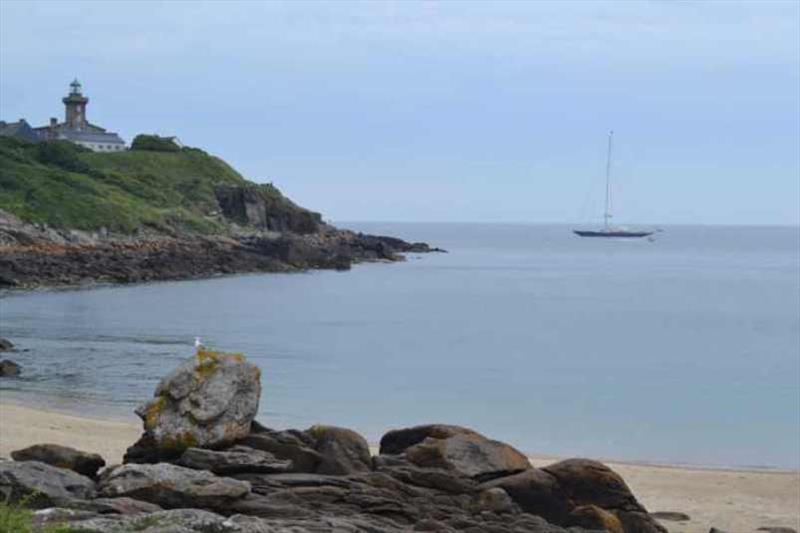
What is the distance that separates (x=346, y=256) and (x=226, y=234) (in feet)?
42.3

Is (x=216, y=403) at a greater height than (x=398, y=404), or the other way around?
(x=216, y=403)

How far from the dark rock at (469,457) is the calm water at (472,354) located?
15141 mm

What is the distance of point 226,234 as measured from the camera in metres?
119

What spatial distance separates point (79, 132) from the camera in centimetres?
15950

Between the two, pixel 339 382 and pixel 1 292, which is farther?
pixel 1 292

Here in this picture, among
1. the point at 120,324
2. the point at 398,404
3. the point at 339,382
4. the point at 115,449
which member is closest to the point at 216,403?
the point at 115,449

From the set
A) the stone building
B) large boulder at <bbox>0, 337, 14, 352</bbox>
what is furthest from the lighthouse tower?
large boulder at <bbox>0, 337, 14, 352</bbox>

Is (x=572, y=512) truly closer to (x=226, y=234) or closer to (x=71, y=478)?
(x=71, y=478)

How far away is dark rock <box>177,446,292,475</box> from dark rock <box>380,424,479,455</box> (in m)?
2.28

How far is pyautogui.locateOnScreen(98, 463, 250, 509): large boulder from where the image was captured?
12664 mm

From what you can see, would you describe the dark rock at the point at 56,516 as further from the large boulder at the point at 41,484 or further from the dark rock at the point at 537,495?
the dark rock at the point at 537,495

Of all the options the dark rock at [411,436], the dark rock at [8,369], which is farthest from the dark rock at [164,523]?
the dark rock at [8,369]

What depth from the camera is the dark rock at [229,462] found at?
13961 mm

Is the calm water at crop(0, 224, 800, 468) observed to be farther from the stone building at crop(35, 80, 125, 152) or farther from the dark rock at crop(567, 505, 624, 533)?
the stone building at crop(35, 80, 125, 152)
